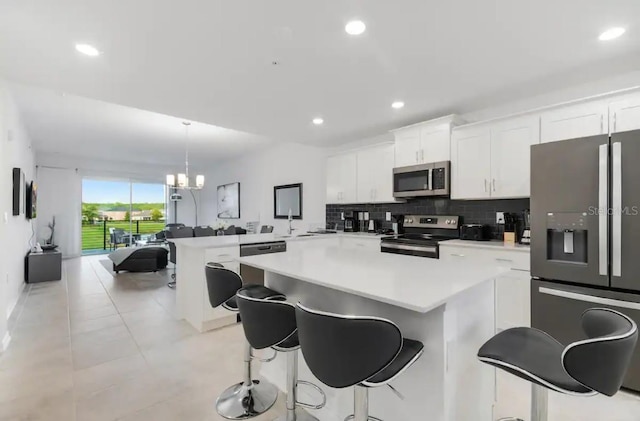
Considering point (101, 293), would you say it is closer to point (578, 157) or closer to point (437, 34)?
point (437, 34)

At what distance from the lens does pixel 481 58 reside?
241 cm

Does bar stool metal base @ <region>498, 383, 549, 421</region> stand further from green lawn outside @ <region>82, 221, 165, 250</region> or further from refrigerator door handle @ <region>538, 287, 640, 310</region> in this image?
green lawn outside @ <region>82, 221, 165, 250</region>

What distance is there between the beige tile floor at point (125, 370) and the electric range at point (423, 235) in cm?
150

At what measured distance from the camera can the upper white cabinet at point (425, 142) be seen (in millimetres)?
3676

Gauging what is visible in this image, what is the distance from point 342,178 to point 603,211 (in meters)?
3.33

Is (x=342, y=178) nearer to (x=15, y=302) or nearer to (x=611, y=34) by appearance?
(x=611, y=34)

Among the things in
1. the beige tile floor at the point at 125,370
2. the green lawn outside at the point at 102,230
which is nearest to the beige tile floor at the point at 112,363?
the beige tile floor at the point at 125,370

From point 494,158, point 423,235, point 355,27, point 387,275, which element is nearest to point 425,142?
point 494,158

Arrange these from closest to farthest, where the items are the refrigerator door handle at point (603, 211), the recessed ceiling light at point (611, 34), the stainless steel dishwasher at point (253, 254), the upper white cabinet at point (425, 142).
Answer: the recessed ceiling light at point (611, 34) → the refrigerator door handle at point (603, 211) → the stainless steel dishwasher at point (253, 254) → the upper white cabinet at point (425, 142)

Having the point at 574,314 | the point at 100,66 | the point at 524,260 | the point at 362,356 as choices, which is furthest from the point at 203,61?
the point at 574,314

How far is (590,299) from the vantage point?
2.23 m

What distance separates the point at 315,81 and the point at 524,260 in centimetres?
251

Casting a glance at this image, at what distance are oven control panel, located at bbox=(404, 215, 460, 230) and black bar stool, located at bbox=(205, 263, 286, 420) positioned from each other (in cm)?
270

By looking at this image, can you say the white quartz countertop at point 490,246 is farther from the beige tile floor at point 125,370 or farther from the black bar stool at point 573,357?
the black bar stool at point 573,357
